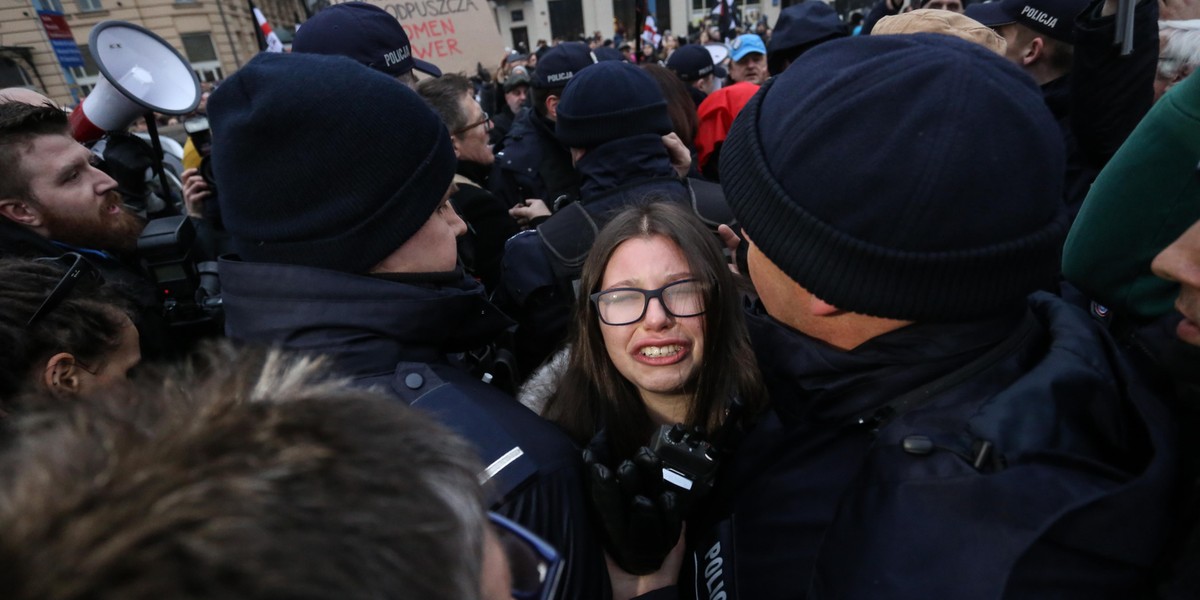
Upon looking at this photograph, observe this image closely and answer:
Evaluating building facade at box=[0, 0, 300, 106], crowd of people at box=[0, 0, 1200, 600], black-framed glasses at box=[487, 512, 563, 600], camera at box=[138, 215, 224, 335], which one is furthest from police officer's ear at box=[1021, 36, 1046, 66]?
building facade at box=[0, 0, 300, 106]

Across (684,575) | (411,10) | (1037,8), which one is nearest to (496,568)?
(684,575)

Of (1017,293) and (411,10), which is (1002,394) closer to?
(1017,293)

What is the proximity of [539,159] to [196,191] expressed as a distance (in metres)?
2.00

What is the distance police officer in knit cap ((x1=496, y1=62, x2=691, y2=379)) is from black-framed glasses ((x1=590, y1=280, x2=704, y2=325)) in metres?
0.58

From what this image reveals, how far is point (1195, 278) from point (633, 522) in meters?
1.07

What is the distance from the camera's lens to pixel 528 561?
82 cm

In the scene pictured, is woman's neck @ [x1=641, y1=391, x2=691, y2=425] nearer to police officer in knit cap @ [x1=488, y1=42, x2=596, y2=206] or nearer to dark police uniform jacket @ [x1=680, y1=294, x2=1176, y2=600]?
dark police uniform jacket @ [x1=680, y1=294, x2=1176, y2=600]

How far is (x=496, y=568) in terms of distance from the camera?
29.0 inches

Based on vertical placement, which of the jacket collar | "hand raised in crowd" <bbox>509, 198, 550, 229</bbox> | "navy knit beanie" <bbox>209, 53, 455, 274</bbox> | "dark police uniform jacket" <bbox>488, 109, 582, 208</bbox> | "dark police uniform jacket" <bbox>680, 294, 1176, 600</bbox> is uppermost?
"navy knit beanie" <bbox>209, 53, 455, 274</bbox>

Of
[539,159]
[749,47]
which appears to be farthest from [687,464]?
[749,47]

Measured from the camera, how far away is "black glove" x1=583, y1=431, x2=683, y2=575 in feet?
4.29

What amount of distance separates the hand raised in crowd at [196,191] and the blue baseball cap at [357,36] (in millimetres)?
996

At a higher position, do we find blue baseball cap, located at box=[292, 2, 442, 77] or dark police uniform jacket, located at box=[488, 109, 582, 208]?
blue baseball cap, located at box=[292, 2, 442, 77]

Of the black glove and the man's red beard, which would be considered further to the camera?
the man's red beard
